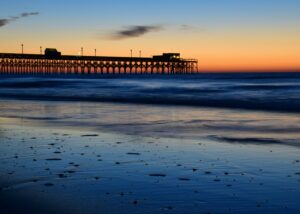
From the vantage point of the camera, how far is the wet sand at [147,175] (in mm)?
4781

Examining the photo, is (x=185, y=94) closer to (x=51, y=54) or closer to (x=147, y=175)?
(x=147, y=175)

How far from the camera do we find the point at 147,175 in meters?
6.11

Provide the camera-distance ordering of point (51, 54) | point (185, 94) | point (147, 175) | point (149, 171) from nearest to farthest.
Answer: point (147, 175) → point (149, 171) → point (185, 94) → point (51, 54)

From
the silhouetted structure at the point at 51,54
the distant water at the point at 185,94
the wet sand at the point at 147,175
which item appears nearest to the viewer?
the wet sand at the point at 147,175

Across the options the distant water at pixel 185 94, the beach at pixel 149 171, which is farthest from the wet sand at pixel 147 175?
the distant water at pixel 185 94

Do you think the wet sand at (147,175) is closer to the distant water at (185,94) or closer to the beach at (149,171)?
the beach at (149,171)

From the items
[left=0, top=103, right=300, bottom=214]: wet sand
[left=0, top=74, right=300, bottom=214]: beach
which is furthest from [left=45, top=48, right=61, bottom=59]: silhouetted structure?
[left=0, top=103, right=300, bottom=214]: wet sand

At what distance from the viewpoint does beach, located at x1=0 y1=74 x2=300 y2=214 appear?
15.8 feet

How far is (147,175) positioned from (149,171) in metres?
0.24

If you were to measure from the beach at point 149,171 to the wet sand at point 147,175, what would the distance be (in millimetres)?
10

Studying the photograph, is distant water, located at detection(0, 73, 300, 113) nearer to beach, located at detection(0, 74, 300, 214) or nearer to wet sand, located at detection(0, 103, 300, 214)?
beach, located at detection(0, 74, 300, 214)

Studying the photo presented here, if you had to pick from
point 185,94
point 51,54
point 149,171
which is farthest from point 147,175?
point 51,54

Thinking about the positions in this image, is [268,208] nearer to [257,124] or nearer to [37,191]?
[37,191]

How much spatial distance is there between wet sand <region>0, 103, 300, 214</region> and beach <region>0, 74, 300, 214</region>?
0.03 feet
